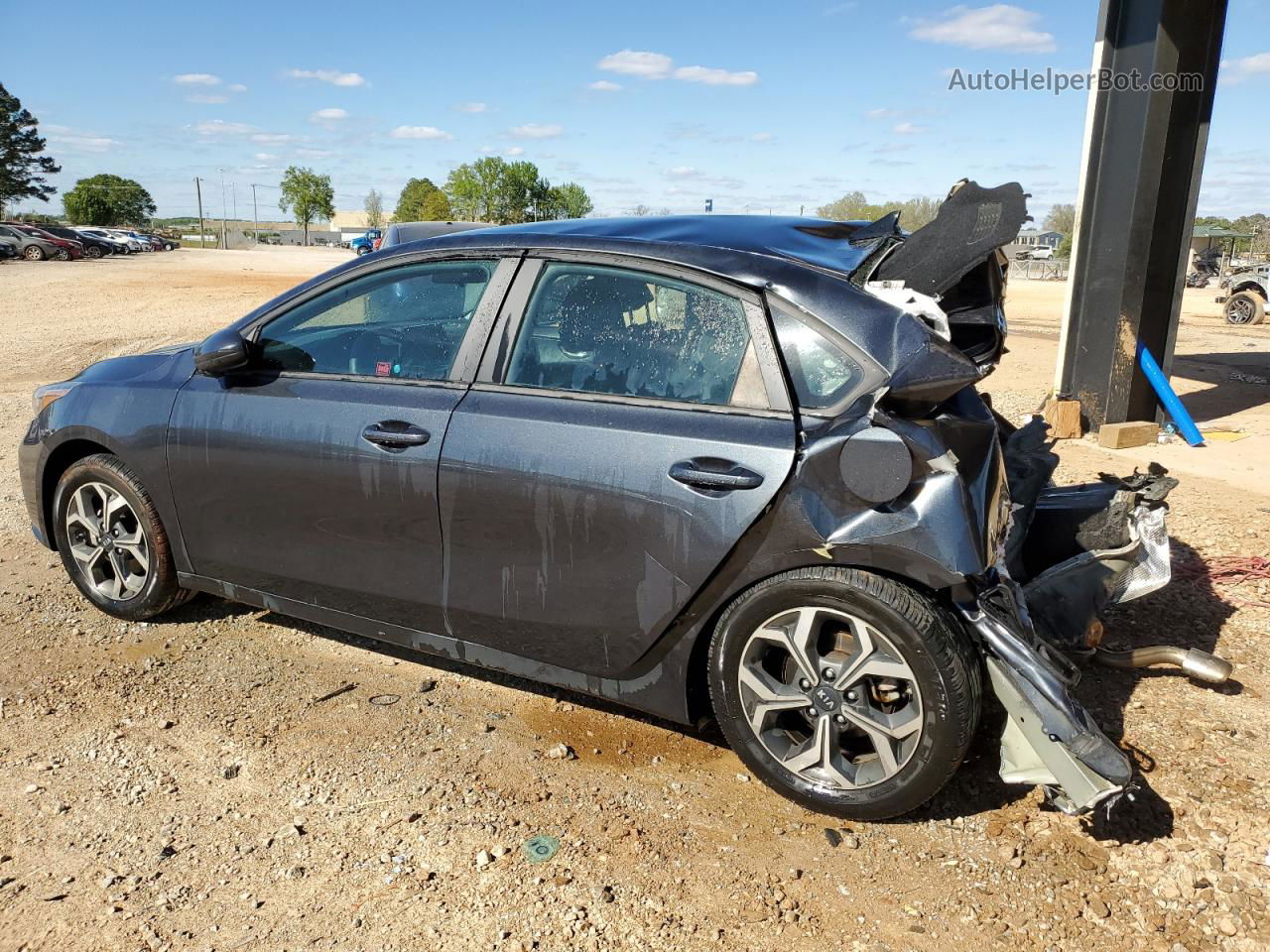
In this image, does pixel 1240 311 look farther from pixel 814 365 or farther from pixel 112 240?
pixel 112 240

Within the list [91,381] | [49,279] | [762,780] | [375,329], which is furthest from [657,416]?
[49,279]

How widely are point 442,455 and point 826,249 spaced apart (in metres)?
1.50

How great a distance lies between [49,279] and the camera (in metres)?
28.4

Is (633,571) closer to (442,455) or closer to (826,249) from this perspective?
(442,455)

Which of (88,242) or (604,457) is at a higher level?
(88,242)

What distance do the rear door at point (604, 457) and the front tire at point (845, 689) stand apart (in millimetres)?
263

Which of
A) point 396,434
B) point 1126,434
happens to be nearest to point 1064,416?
point 1126,434

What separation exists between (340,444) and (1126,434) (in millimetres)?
7023

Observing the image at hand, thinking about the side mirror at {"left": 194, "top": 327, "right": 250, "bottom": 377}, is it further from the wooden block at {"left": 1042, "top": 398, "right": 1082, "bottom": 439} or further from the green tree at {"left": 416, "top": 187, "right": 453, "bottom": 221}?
the green tree at {"left": 416, "top": 187, "right": 453, "bottom": 221}

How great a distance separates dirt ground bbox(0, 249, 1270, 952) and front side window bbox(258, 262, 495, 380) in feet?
4.22

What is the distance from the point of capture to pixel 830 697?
2.87m

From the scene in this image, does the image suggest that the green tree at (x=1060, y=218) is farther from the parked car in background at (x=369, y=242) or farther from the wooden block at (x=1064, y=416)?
the wooden block at (x=1064, y=416)

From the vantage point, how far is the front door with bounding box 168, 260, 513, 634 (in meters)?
3.40

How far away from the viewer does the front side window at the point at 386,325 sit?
3512 mm
